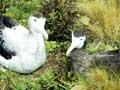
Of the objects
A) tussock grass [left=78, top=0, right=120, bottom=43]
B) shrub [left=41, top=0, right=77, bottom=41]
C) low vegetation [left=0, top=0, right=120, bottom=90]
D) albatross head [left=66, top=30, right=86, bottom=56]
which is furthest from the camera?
shrub [left=41, top=0, right=77, bottom=41]

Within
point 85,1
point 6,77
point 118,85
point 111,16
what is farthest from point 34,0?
point 118,85

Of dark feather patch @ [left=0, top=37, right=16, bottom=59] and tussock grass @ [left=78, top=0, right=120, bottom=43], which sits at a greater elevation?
tussock grass @ [left=78, top=0, right=120, bottom=43]

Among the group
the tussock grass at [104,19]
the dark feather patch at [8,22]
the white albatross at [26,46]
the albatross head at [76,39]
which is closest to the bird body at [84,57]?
the albatross head at [76,39]

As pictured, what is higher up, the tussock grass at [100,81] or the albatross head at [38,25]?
the albatross head at [38,25]

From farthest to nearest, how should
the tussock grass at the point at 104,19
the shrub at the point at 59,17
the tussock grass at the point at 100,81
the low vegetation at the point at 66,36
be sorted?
the shrub at the point at 59,17, the tussock grass at the point at 104,19, the low vegetation at the point at 66,36, the tussock grass at the point at 100,81

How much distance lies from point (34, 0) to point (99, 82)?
1777 mm

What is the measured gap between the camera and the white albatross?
17.5 ft

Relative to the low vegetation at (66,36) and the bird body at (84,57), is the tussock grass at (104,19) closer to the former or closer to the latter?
the low vegetation at (66,36)

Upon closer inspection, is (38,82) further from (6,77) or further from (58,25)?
(58,25)

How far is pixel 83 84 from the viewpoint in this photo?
5.11m

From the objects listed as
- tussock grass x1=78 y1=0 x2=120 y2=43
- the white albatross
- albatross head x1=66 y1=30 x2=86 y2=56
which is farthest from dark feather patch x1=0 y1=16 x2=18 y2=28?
tussock grass x1=78 y1=0 x2=120 y2=43

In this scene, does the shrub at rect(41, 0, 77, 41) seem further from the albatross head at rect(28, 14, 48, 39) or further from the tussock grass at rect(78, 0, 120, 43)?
the albatross head at rect(28, 14, 48, 39)

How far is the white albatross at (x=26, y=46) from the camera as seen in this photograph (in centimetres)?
534

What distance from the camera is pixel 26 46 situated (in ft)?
17.6
